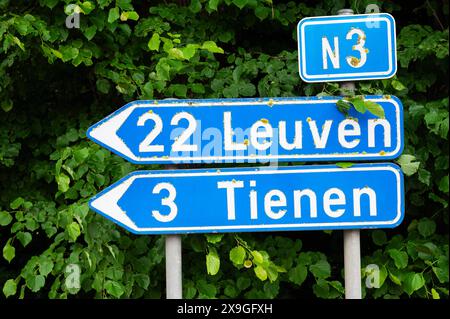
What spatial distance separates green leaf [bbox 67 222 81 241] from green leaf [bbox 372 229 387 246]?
1.16 m

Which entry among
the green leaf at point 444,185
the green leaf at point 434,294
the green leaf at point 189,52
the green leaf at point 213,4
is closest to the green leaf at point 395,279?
the green leaf at point 434,294

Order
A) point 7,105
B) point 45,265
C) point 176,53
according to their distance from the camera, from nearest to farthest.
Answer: point 176,53 → point 45,265 → point 7,105

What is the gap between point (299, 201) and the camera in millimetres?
1566

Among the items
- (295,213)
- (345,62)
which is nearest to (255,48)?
(345,62)

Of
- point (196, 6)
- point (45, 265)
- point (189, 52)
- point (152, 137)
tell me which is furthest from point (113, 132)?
point (196, 6)

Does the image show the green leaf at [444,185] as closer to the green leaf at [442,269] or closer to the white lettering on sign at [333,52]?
the green leaf at [442,269]

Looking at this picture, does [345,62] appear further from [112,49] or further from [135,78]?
[112,49]

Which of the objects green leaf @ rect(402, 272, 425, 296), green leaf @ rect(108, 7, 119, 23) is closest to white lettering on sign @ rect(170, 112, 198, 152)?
green leaf @ rect(108, 7, 119, 23)

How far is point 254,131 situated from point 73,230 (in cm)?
72

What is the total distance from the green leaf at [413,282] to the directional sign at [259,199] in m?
0.53

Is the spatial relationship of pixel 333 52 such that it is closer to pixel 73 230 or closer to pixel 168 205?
pixel 168 205

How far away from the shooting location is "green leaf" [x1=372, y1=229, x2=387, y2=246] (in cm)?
Result: 222

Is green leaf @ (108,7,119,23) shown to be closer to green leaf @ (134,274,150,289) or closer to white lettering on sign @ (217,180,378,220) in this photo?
white lettering on sign @ (217,180,378,220)

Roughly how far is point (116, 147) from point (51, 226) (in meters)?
0.74
